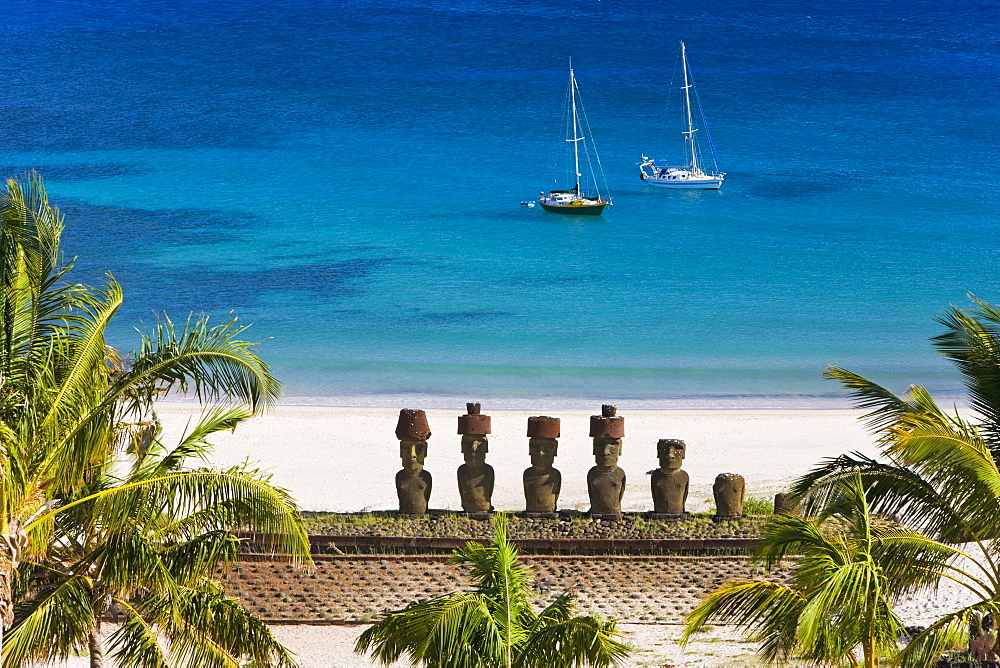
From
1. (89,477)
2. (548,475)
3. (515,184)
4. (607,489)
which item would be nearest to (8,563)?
(89,477)

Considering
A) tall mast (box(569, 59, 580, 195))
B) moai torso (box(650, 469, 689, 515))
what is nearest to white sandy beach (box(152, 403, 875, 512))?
moai torso (box(650, 469, 689, 515))

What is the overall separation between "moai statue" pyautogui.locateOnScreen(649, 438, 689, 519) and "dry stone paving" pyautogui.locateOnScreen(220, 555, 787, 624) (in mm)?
1300

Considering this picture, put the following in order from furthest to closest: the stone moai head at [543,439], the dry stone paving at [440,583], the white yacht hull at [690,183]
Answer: the white yacht hull at [690,183] < the stone moai head at [543,439] < the dry stone paving at [440,583]

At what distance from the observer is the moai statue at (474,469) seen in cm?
1483

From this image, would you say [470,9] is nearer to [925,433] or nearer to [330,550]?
[330,550]

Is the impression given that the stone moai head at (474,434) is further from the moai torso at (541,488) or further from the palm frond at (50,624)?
the palm frond at (50,624)

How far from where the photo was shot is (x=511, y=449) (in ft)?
65.2

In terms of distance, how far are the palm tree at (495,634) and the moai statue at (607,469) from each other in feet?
20.3

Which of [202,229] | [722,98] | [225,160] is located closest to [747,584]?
[202,229]

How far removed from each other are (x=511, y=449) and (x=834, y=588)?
1223 centimetres

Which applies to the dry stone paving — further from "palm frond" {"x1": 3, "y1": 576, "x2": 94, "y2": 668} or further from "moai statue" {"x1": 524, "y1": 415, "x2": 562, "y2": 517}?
"palm frond" {"x1": 3, "y1": 576, "x2": 94, "y2": 668}

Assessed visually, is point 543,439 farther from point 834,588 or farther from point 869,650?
point 834,588

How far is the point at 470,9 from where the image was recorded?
209 ft

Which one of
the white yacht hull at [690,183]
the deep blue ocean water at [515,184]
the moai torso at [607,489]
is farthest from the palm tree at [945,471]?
the white yacht hull at [690,183]
